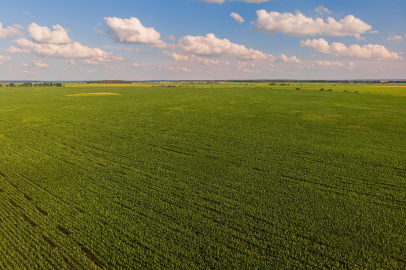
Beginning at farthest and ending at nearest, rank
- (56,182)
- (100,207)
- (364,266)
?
1. (56,182)
2. (100,207)
3. (364,266)

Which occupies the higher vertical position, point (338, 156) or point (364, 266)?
point (338, 156)

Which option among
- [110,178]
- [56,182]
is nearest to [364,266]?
[110,178]

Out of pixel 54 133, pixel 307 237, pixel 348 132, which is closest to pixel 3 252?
pixel 307 237

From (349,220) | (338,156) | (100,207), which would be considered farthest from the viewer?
(338,156)

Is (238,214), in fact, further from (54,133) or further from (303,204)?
(54,133)

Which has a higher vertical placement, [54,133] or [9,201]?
[54,133]

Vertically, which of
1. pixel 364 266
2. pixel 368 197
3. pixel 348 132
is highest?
pixel 348 132

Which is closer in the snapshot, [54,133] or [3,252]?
[3,252]

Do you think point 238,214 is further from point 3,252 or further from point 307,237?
point 3,252

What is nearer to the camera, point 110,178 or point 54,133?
point 110,178
